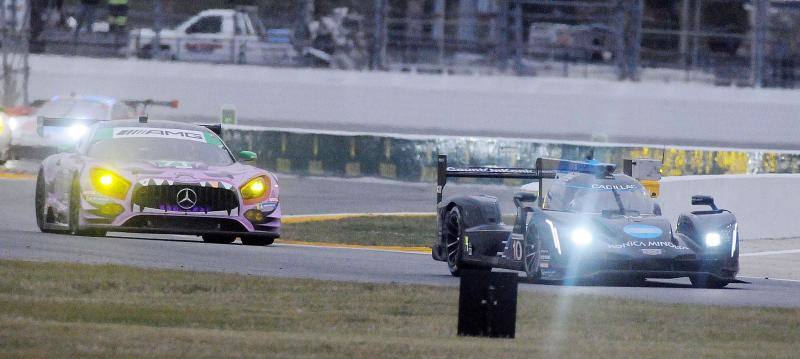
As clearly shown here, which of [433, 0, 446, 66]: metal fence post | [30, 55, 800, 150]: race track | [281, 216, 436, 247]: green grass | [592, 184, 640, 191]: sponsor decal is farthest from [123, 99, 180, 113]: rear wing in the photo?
[592, 184, 640, 191]: sponsor decal

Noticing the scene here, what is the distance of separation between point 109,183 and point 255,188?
1.37 metres

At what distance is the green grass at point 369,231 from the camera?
19.6m

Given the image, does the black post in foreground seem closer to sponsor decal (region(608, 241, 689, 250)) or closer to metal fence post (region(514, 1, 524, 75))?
sponsor decal (region(608, 241, 689, 250))

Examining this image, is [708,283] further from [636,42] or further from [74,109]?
[636,42]

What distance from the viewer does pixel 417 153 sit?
28.1 meters

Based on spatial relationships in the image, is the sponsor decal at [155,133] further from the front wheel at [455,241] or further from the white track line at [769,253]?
the white track line at [769,253]

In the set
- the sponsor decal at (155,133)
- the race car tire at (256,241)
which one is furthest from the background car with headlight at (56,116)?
the sponsor decal at (155,133)

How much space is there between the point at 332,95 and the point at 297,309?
2459 centimetres

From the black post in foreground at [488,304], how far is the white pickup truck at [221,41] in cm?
2657

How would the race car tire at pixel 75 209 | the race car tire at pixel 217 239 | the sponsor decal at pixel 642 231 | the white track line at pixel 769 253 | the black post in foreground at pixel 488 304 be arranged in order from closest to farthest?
the black post in foreground at pixel 488 304 → the sponsor decal at pixel 642 231 → the race car tire at pixel 75 209 → the race car tire at pixel 217 239 → the white track line at pixel 769 253

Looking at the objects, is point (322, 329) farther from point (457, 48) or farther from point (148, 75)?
point (148, 75)

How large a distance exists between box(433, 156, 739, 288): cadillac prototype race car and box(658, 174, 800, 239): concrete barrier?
18.0 feet

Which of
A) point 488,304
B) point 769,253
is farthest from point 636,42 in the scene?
point 488,304

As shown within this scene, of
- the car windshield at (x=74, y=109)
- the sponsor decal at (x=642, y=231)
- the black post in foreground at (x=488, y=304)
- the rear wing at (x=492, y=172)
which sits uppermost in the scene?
the car windshield at (x=74, y=109)
